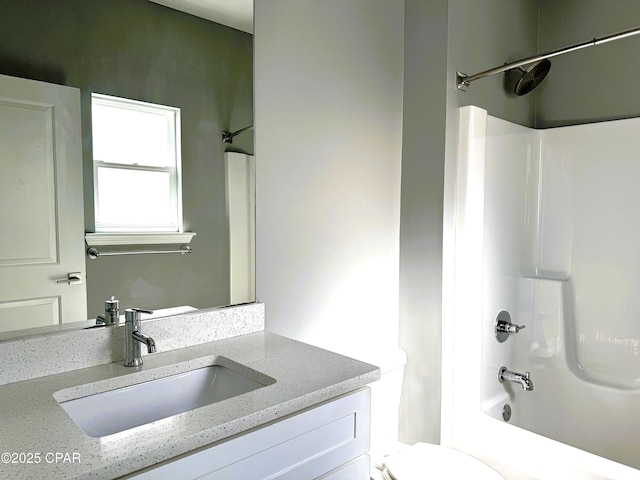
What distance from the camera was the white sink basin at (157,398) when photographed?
104 cm

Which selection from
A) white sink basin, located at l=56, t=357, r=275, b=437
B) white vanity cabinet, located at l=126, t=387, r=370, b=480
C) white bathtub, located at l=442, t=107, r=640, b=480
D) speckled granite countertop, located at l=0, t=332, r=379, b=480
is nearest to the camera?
speckled granite countertop, located at l=0, t=332, r=379, b=480

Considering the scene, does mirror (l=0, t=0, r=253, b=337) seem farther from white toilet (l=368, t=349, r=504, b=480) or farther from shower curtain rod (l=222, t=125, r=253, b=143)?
white toilet (l=368, t=349, r=504, b=480)

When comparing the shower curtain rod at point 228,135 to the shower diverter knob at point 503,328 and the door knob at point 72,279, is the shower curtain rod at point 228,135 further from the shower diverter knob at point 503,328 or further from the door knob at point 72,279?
the shower diverter knob at point 503,328

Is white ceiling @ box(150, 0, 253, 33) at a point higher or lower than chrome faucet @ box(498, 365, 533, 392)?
higher

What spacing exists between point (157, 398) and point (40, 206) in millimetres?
529

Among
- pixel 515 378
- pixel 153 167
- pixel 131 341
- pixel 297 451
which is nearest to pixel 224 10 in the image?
pixel 153 167

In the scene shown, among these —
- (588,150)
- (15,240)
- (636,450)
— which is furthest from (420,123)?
(636,450)

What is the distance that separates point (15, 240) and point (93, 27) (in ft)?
1.82

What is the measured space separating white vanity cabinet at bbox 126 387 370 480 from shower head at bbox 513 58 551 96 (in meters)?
1.66

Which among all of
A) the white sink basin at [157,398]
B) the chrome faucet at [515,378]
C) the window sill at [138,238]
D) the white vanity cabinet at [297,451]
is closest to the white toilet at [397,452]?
the white vanity cabinet at [297,451]

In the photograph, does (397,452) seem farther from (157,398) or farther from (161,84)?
(161,84)

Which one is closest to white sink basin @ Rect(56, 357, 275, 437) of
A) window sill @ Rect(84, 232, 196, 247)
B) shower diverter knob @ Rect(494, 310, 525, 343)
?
window sill @ Rect(84, 232, 196, 247)

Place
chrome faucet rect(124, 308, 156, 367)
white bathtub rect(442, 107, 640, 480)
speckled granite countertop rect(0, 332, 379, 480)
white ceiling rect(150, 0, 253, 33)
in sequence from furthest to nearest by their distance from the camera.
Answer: white bathtub rect(442, 107, 640, 480), white ceiling rect(150, 0, 253, 33), chrome faucet rect(124, 308, 156, 367), speckled granite countertop rect(0, 332, 379, 480)

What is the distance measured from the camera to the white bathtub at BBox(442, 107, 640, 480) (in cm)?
193
